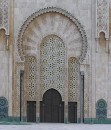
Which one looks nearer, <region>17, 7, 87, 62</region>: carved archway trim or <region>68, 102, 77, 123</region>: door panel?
<region>17, 7, 87, 62</region>: carved archway trim

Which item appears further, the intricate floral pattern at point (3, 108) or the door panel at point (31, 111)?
the door panel at point (31, 111)

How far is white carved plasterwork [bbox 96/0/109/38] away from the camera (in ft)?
51.6

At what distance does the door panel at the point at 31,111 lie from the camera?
16031 mm

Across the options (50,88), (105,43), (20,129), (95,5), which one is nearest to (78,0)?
(95,5)

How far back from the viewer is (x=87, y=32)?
15.9 m

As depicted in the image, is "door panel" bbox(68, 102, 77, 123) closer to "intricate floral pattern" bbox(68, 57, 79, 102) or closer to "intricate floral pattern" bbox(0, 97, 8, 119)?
"intricate floral pattern" bbox(68, 57, 79, 102)

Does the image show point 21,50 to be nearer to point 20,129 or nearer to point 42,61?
point 42,61

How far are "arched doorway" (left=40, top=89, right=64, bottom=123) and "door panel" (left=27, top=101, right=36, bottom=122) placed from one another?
26 cm

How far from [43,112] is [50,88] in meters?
0.87

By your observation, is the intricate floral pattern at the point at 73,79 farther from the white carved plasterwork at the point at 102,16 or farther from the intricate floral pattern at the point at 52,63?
the white carved plasterwork at the point at 102,16

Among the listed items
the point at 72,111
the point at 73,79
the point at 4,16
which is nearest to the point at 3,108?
the point at 72,111

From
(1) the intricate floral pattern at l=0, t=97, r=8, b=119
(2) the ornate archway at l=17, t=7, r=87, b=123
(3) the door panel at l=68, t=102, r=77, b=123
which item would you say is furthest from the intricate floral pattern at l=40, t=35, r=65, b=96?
(1) the intricate floral pattern at l=0, t=97, r=8, b=119

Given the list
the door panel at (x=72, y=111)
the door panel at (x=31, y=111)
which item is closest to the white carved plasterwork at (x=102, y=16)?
the door panel at (x=72, y=111)

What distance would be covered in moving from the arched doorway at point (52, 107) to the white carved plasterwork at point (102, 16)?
2.65m
